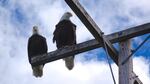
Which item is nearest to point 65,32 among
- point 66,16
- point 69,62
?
point 66,16

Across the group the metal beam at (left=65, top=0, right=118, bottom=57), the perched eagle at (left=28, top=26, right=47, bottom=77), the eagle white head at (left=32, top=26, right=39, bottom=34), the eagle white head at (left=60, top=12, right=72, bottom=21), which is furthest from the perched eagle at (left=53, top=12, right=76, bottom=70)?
the metal beam at (left=65, top=0, right=118, bottom=57)

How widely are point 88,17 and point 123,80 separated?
0.91 meters

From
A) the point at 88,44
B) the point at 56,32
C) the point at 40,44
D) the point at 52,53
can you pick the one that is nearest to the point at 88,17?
the point at 88,44

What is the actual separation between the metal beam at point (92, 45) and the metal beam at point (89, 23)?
0.09 metres

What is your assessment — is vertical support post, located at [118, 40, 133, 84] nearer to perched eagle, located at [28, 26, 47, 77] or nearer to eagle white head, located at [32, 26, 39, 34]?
perched eagle, located at [28, 26, 47, 77]

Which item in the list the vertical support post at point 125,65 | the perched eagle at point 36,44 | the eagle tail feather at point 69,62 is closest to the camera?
the vertical support post at point 125,65

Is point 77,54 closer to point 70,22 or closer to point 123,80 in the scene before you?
point 123,80

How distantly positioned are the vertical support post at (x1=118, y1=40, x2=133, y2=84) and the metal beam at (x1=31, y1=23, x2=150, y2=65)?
9 cm

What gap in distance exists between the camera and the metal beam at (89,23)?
17.7ft

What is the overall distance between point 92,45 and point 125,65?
1.70 ft

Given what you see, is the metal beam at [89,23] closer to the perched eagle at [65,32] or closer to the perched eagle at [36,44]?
the perched eagle at [65,32]

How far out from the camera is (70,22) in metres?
7.67

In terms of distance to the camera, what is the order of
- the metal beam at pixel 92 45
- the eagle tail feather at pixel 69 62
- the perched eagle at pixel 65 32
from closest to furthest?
the metal beam at pixel 92 45 < the eagle tail feather at pixel 69 62 < the perched eagle at pixel 65 32

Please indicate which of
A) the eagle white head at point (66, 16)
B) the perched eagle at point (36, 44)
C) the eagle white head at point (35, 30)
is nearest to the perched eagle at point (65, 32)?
the eagle white head at point (66, 16)
